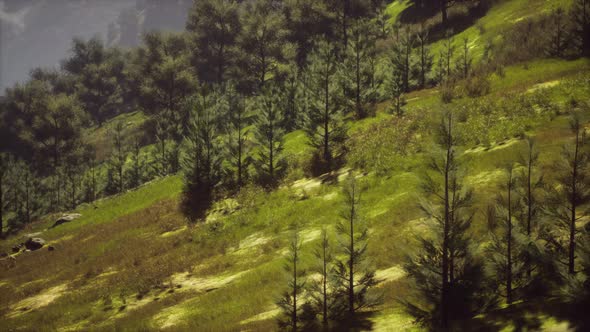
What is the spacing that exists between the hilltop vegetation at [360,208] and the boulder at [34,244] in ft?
2.82

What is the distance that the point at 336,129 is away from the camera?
30.3 metres

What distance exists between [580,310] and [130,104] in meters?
129

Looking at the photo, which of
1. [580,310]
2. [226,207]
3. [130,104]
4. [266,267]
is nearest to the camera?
[580,310]

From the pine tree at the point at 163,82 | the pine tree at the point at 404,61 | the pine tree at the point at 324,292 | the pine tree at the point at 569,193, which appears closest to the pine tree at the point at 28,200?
the pine tree at the point at 163,82

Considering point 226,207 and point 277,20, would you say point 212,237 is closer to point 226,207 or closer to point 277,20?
point 226,207

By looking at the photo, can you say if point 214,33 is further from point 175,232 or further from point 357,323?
point 357,323

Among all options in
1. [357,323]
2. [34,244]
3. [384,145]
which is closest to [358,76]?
[384,145]

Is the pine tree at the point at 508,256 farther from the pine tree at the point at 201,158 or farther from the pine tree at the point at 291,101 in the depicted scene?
the pine tree at the point at 291,101

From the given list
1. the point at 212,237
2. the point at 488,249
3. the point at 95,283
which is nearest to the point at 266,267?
the point at 212,237

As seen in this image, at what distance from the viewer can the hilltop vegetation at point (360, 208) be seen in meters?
9.56

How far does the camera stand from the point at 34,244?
33.1 m

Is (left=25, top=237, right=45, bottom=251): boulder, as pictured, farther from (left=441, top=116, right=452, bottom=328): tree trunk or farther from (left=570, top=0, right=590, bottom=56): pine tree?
(left=570, top=0, right=590, bottom=56): pine tree

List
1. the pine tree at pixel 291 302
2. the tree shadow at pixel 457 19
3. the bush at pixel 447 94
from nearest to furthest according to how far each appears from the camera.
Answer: the pine tree at pixel 291 302
the bush at pixel 447 94
the tree shadow at pixel 457 19

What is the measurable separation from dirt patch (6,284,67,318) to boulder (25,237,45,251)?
1288 cm
